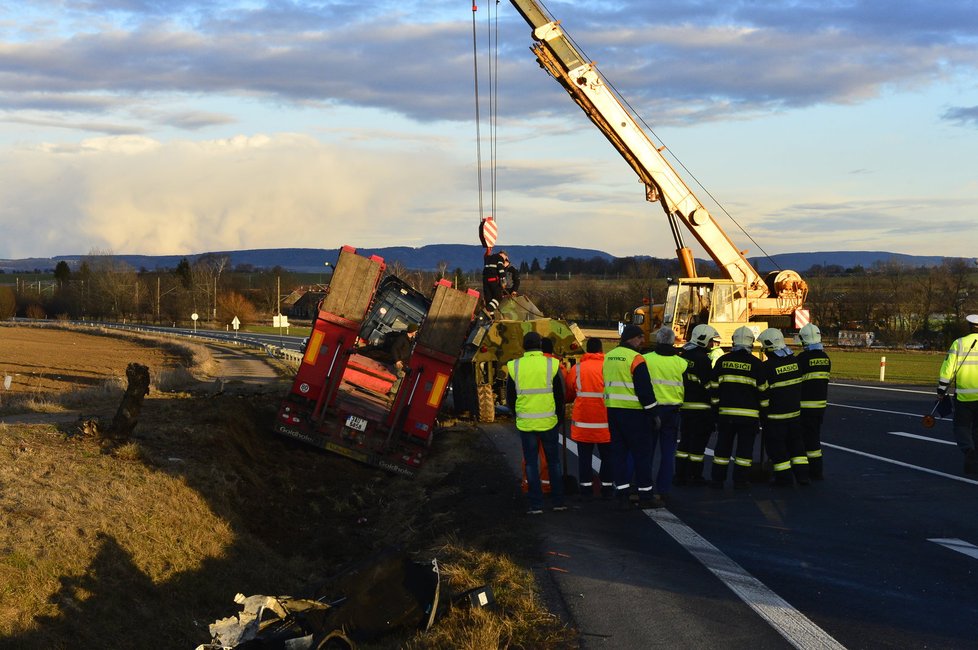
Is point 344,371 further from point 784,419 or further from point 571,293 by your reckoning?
point 571,293

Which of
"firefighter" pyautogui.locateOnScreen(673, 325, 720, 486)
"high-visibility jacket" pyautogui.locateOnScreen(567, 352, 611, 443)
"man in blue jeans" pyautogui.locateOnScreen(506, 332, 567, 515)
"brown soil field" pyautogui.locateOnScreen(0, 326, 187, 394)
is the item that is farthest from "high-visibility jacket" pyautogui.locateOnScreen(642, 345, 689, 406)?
"brown soil field" pyautogui.locateOnScreen(0, 326, 187, 394)

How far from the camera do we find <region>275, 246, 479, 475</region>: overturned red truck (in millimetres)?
15984

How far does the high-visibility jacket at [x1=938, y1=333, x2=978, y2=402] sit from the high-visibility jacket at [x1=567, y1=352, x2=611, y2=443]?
4450mm

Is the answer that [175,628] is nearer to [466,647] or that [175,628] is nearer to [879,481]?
[466,647]

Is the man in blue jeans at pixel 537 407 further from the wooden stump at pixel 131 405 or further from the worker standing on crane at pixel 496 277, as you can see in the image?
the worker standing on crane at pixel 496 277

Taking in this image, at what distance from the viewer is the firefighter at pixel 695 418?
12.2 m

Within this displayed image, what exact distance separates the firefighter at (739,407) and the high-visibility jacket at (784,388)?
13cm

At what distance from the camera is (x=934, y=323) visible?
54.8m

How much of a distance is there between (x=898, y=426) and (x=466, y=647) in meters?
14.4

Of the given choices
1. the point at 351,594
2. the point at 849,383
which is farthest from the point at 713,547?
the point at 849,383

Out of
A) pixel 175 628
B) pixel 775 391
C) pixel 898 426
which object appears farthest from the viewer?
pixel 898 426

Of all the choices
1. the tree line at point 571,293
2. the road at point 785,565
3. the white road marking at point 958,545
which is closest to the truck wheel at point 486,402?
the tree line at point 571,293

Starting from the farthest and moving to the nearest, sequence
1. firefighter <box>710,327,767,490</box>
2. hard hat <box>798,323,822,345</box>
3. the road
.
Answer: hard hat <box>798,323,822,345</box> → firefighter <box>710,327,767,490</box> → the road

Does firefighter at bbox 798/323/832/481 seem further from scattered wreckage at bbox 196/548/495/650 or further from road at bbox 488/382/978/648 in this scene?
scattered wreckage at bbox 196/548/495/650
